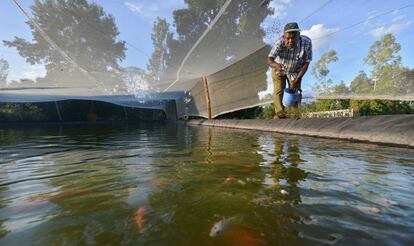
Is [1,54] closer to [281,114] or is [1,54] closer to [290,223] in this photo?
[281,114]

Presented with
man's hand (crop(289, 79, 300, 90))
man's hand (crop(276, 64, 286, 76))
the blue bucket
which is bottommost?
the blue bucket

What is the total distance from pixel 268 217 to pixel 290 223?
0.11 m

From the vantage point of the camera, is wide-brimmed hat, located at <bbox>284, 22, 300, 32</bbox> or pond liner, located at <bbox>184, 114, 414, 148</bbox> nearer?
pond liner, located at <bbox>184, 114, 414, 148</bbox>

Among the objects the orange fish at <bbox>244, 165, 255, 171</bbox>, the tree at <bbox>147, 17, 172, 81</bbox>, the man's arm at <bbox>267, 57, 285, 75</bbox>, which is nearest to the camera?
the orange fish at <bbox>244, 165, 255, 171</bbox>

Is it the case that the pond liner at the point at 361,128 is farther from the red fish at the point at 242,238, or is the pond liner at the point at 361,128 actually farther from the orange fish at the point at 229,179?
the red fish at the point at 242,238

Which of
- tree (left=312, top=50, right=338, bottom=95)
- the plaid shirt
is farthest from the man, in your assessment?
tree (left=312, top=50, right=338, bottom=95)

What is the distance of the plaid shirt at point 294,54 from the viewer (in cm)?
579

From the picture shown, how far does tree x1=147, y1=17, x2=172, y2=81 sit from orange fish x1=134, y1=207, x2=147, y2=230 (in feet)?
22.1

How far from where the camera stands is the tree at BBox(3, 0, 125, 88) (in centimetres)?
652

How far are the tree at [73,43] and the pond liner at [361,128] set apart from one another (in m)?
4.90

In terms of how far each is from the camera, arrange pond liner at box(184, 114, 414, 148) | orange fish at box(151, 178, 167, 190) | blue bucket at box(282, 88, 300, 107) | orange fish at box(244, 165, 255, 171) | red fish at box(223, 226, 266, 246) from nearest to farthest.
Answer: red fish at box(223, 226, 266, 246), orange fish at box(151, 178, 167, 190), orange fish at box(244, 165, 255, 171), pond liner at box(184, 114, 414, 148), blue bucket at box(282, 88, 300, 107)

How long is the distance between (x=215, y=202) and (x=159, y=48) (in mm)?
7829

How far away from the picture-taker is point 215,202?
155 cm

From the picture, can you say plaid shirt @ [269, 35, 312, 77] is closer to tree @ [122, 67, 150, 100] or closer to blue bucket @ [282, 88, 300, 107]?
blue bucket @ [282, 88, 300, 107]
